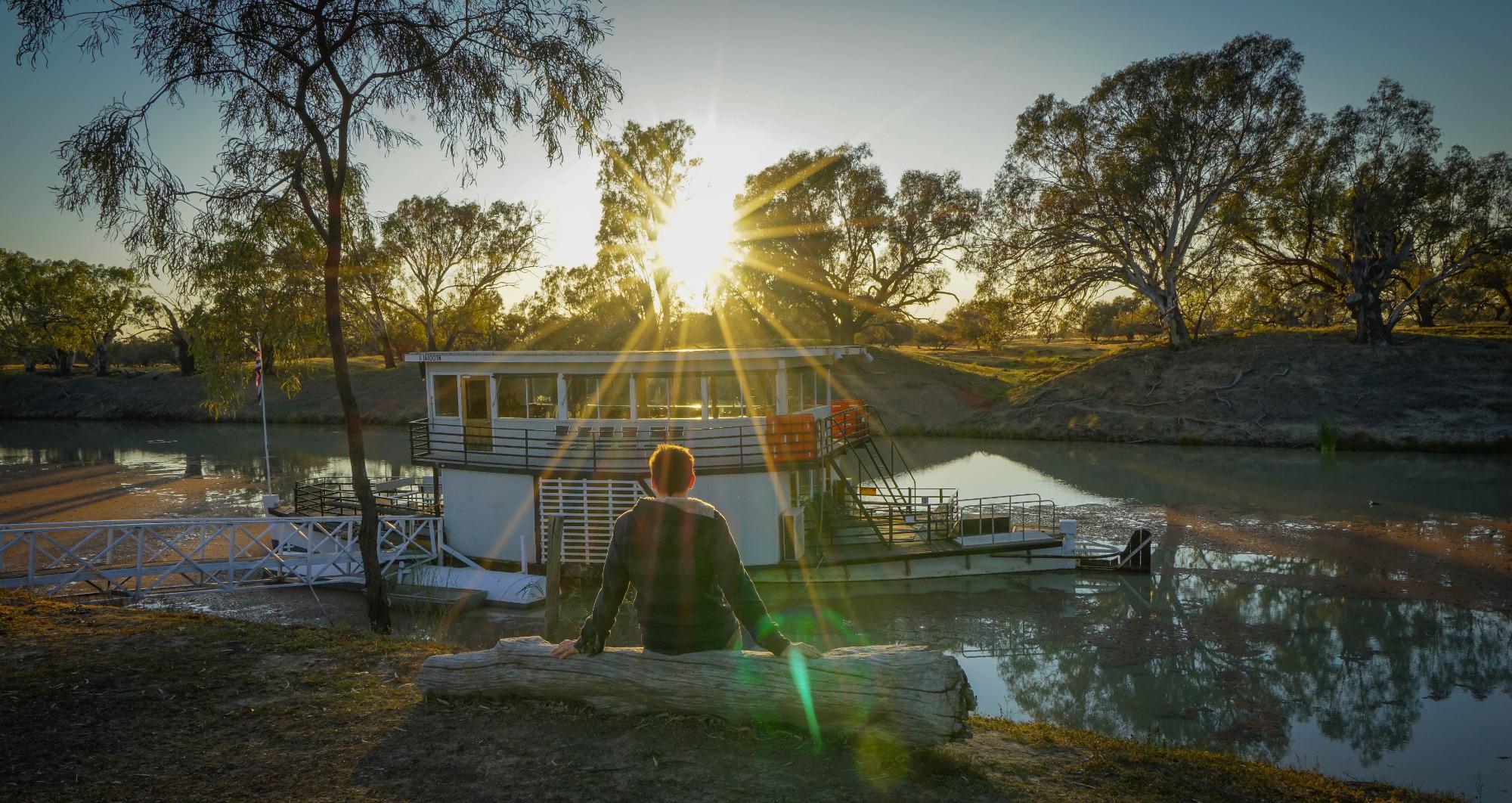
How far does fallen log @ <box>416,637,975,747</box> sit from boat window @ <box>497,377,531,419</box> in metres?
13.1

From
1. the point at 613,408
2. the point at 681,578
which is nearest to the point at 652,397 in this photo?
the point at 613,408

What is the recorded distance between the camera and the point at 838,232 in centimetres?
5419

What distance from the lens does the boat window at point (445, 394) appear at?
65.0 feet

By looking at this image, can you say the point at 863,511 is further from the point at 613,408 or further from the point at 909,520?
the point at 613,408

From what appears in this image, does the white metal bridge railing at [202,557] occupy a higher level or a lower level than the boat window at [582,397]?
lower

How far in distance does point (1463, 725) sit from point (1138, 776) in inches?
307

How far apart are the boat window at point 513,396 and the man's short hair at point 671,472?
566 inches

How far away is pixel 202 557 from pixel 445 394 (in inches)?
251

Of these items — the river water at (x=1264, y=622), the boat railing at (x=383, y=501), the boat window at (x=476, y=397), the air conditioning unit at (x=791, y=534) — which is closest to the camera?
the river water at (x=1264, y=622)

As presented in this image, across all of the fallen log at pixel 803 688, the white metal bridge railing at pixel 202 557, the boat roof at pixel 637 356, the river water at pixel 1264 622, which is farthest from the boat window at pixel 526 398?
the fallen log at pixel 803 688

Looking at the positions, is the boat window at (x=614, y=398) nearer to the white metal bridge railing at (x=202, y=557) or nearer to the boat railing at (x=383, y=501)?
the white metal bridge railing at (x=202, y=557)

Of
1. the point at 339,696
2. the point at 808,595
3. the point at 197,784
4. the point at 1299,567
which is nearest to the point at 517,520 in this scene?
the point at 808,595

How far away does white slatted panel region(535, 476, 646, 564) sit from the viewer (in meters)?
17.7

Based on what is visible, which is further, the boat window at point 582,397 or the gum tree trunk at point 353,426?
the boat window at point 582,397
